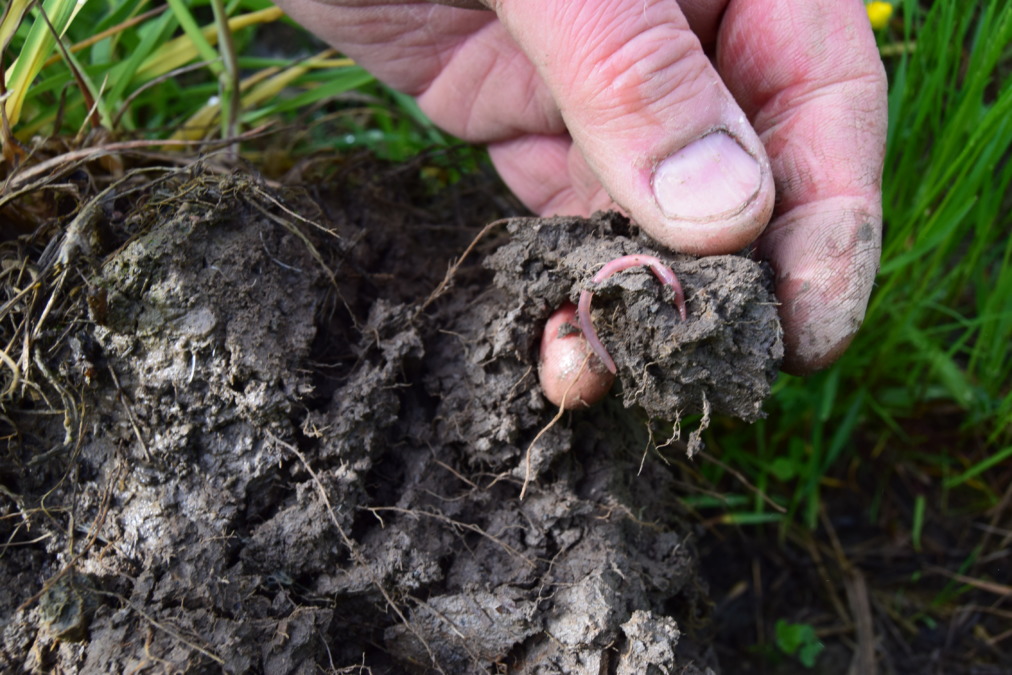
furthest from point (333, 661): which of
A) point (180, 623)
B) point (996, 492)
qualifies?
point (996, 492)

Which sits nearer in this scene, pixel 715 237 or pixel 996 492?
pixel 715 237

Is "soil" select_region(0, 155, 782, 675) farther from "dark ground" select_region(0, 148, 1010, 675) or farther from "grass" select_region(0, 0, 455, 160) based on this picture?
"grass" select_region(0, 0, 455, 160)

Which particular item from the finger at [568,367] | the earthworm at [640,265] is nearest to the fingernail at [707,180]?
the earthworm at [640,265]

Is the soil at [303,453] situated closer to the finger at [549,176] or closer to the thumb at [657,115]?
the thumb at [657,115]

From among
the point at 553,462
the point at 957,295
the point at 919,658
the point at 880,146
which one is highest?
the point at 880,146

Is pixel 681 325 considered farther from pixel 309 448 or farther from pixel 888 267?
pixel 888 267

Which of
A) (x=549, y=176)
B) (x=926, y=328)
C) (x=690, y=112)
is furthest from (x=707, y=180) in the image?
(x=926, y=328)

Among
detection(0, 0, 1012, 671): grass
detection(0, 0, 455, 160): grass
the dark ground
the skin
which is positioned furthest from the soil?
detection(0, 0, 1012, 671): grass

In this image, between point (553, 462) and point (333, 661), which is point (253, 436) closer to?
point (333, 661)
